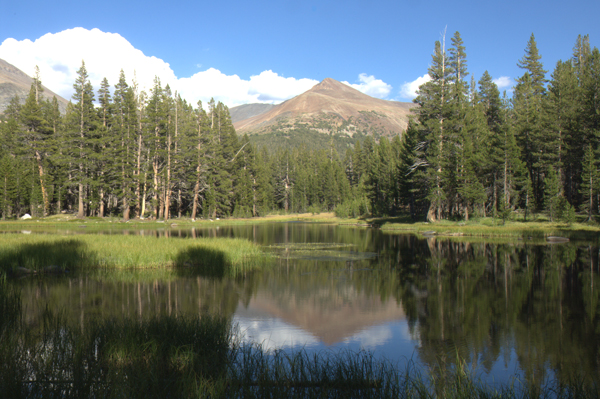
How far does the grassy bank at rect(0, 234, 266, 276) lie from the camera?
1878 centimetres

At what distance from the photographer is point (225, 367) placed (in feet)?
23.4

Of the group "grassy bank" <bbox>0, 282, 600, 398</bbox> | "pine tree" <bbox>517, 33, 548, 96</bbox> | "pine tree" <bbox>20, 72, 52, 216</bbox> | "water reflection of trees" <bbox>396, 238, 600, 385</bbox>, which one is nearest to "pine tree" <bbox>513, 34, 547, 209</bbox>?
"pine tree" <bbox>517, 33, 548, 96</bbox>

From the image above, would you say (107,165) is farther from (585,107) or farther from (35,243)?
(585,107)

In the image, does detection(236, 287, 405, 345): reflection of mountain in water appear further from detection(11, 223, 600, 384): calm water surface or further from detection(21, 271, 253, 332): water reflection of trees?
detection(21, 271, 253, 332): water reflection of trees

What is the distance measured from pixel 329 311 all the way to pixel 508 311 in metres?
5.61

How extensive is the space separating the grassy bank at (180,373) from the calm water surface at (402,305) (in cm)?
139

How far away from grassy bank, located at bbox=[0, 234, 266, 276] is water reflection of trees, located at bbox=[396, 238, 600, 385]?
350 inches

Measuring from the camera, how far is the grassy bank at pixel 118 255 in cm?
1878

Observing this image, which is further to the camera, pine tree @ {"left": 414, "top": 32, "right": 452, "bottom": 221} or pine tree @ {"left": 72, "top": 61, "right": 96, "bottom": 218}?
pine tree @ {"left": 72, "top": 61, "right": 96, "bottom": 218}

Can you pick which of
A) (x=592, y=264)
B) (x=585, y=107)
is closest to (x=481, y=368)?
(x=592, y=264)

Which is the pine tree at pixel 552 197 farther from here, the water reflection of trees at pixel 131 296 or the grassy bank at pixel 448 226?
the water reflection of trees at pixel 131 296

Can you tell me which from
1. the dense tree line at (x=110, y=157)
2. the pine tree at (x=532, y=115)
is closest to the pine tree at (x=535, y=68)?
the pine tree at (x=532, y=115)

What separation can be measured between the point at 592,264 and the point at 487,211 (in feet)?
124

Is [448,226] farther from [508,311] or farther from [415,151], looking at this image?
[508,311]
